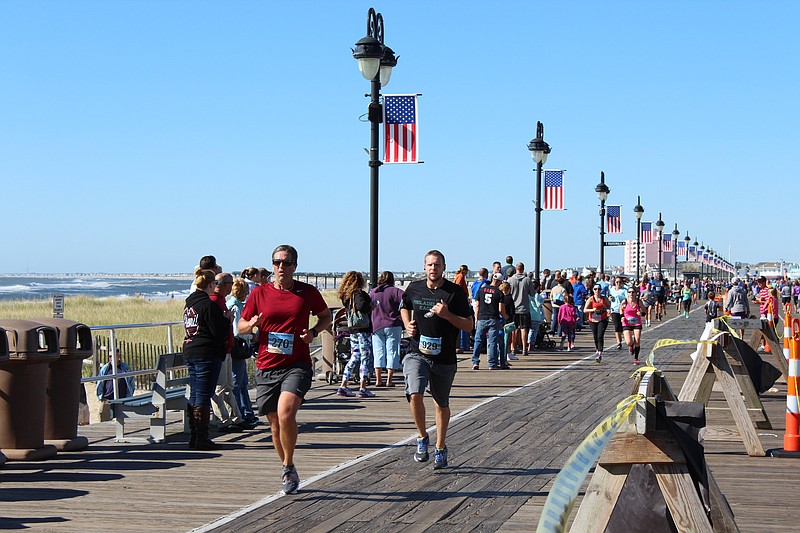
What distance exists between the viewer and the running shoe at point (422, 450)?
10.5 meters

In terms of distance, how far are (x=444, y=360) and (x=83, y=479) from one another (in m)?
3.27

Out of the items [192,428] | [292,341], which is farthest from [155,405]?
[292,341]

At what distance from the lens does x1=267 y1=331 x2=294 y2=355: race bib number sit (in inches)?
361

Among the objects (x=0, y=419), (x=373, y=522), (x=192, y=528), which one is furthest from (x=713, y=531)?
(x=0, y=419)

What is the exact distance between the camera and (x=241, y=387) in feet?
44.5

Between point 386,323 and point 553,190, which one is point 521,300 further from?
point 553,190

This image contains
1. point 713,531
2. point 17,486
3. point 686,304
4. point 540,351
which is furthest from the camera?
point 686,304

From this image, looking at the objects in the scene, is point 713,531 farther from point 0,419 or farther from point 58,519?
point 0,419

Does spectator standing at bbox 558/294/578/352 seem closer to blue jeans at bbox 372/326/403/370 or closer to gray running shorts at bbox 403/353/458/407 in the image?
blue jeans at bbox 372/326/403/370

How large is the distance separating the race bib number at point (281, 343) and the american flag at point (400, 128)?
31.0 ft

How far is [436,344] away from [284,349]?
5.27 ft

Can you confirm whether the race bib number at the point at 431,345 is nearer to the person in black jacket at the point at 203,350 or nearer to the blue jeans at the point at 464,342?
the person in black jacket at the point at 203,350

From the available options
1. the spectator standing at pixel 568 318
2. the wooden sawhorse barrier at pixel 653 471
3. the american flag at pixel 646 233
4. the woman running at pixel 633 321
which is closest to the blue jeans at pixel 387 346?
the woman running at pixel 633 321

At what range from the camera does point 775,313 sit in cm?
2891
